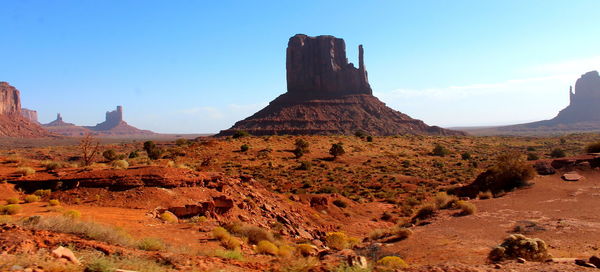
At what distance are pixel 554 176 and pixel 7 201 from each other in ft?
95.0

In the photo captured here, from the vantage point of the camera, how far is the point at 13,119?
152m

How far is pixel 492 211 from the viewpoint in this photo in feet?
56.6

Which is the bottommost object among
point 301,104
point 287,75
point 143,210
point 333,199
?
point 333,199

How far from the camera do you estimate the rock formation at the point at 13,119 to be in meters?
137

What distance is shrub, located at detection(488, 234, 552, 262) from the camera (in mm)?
Answer: 9477

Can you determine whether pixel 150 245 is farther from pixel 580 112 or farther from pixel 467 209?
pixel 580 112

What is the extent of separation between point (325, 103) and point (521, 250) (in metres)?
105

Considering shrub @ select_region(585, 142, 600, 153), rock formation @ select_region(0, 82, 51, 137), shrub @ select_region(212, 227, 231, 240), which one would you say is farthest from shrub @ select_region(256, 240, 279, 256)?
rock formation @ select_region(0, 82, 51, 137)

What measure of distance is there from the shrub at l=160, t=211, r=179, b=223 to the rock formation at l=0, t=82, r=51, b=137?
507 feet

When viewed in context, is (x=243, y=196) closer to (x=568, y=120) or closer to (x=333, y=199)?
(x=333, y=199)

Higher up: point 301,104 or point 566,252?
point 301,104

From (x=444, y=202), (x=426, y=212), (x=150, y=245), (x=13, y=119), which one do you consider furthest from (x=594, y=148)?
(x=13, y=119)

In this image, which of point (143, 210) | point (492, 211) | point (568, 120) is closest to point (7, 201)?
point (143, 210)

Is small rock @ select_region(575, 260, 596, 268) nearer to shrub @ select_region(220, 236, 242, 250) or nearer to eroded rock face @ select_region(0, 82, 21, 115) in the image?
shrub @ select_region(220, 236, 242, 250)
